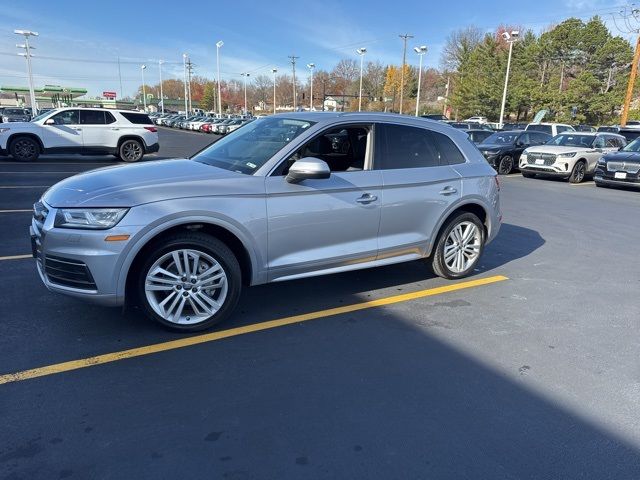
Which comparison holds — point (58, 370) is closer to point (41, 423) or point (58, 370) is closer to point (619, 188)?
point (41, 423)

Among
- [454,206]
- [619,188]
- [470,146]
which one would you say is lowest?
[619,188]

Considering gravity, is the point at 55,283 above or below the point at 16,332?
above

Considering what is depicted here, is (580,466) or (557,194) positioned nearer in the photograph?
(580,466)

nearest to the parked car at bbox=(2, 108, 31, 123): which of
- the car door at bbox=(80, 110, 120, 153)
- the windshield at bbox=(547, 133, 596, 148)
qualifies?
the car door at bbox=(80, 110, 120, 153)

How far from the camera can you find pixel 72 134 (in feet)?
51.8

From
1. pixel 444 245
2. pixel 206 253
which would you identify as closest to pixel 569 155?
pixel 444 245

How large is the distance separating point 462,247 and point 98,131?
14.4m

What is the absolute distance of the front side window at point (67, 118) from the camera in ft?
51.3

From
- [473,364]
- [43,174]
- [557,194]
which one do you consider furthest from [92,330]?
[557,194]

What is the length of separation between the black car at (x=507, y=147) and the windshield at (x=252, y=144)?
14.1 meters

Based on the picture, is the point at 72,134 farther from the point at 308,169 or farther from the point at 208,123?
the point at 208,123

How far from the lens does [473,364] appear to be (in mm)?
3551

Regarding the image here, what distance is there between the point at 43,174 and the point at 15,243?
803 cm

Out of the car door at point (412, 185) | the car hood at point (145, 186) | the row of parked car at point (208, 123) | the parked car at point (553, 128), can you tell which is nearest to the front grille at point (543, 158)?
the parked car at point (553, 128)
